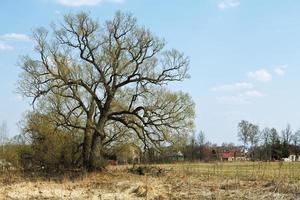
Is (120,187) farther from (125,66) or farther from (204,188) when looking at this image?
(125,66)

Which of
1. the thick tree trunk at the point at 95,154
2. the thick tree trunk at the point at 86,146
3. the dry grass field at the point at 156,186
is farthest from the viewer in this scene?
the thick tree trunk at the point at 86,146

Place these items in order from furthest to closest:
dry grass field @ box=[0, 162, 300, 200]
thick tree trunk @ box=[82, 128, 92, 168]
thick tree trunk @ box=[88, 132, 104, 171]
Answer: thick tree trunk @ box=[82, 128, 92, 168] → thick tree trunk @ box=[88, 132, 104, 171] → dry grass field @ box=[0, 162, 300, 200]

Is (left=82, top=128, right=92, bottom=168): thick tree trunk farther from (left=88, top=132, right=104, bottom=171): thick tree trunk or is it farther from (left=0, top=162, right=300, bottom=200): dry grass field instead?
(left=0, top=162, right=300, bottom=200): dry grass field

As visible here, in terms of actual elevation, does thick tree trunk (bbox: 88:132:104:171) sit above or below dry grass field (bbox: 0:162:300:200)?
above

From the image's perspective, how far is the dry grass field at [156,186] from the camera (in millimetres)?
25750

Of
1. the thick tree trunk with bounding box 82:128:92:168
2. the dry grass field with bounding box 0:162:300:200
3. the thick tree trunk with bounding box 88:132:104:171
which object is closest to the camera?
the dry grass field with bounding box 0:162:300:200

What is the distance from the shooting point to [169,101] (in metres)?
43.3

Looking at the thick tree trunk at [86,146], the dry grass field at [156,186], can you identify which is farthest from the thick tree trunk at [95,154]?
the dry grass field at [156,186]

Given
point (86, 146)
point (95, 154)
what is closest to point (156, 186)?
point (95, 154)

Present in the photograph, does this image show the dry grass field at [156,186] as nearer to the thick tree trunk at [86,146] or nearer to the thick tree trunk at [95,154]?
the thick tree trunk at [95,154]

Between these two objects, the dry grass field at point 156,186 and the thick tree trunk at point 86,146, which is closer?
the dry grass field at point 156,186

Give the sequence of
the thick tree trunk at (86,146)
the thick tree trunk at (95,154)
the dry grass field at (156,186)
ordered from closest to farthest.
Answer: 1. the dry grass field at (156,186)
2. the thick tree trunk at (95,154)
3. the thick tree trunk at (86,146)

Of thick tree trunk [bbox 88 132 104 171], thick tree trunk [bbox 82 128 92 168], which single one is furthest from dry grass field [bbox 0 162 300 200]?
thick tree trunk [bbox 82 128 92 168]

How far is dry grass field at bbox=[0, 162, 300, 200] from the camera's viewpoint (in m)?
25.8
